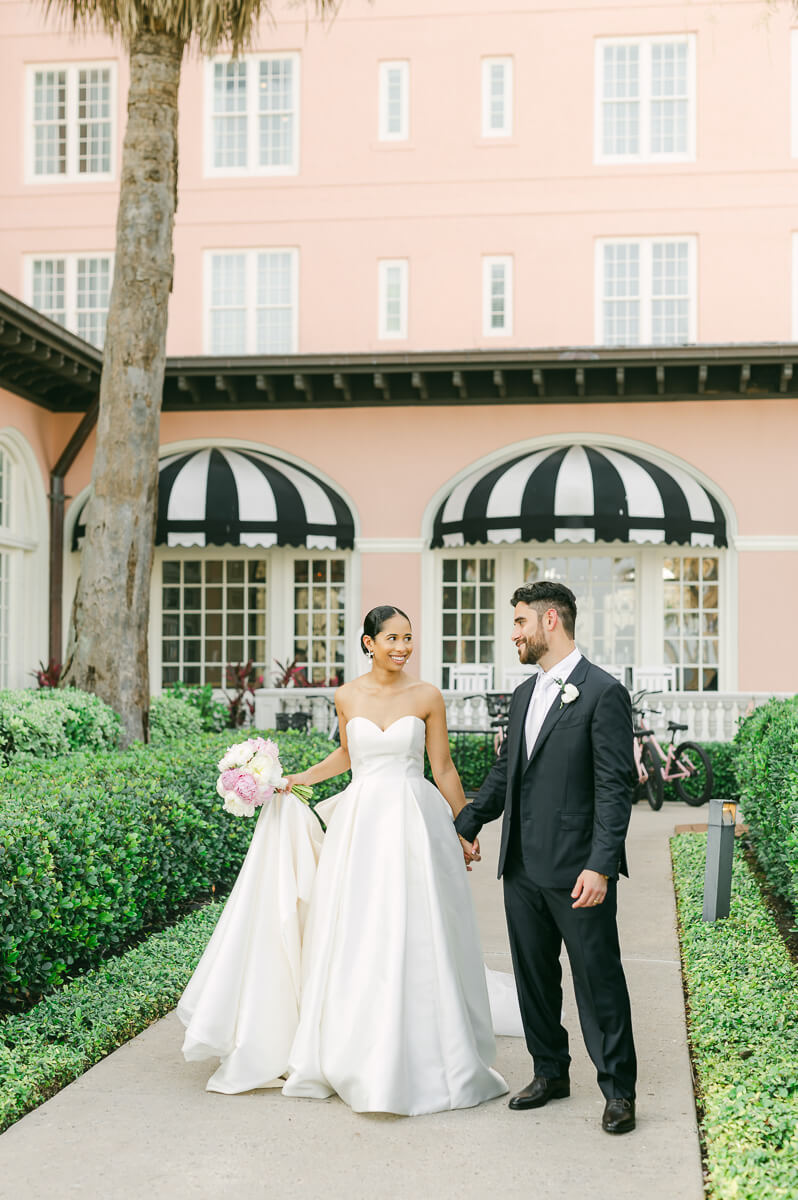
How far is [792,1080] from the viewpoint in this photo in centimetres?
465

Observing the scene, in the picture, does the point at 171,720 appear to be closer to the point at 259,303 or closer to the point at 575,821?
the point at 259,303

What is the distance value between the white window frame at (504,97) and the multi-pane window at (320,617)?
6.98m

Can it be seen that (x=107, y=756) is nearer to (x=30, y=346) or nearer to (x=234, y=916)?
(x=234, y=916)

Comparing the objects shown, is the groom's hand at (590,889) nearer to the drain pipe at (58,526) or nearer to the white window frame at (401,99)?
the drain pipe at (58,526)

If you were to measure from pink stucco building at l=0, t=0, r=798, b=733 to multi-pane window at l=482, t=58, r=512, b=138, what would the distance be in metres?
0.04

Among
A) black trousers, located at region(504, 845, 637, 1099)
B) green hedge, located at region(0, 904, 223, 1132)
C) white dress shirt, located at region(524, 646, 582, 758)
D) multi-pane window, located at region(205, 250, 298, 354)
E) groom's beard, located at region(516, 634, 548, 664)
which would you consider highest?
multi-pane window, located at region(205, 250, 298, 354)

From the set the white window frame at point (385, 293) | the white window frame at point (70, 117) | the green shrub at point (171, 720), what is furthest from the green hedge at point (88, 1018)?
→ the white window frame at point (70, 117)

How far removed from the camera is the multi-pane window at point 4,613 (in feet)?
57.0

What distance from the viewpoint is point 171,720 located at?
1365cm

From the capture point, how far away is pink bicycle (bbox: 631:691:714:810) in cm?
1392

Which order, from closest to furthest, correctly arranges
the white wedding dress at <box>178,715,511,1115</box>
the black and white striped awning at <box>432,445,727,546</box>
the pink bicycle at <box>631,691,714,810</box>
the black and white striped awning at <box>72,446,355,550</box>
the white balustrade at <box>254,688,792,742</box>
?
the white wedding dress at <box>178,715,511,1115</box>
the pink bicycle at <box>631,691,714,810</box>
the white balustrade at <box>254,688,792,742</box>
the black and white striped awning at <box>432,445,727,546</box>
the black and white striped awning at <box>72,446,355,550</box>

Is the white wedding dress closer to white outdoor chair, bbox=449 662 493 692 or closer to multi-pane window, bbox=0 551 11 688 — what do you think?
white outdoor chair, bbox=449 662 493 692

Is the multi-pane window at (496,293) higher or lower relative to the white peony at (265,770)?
higher

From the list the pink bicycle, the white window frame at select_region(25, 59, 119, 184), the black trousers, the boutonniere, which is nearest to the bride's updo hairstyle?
the boutonniere
